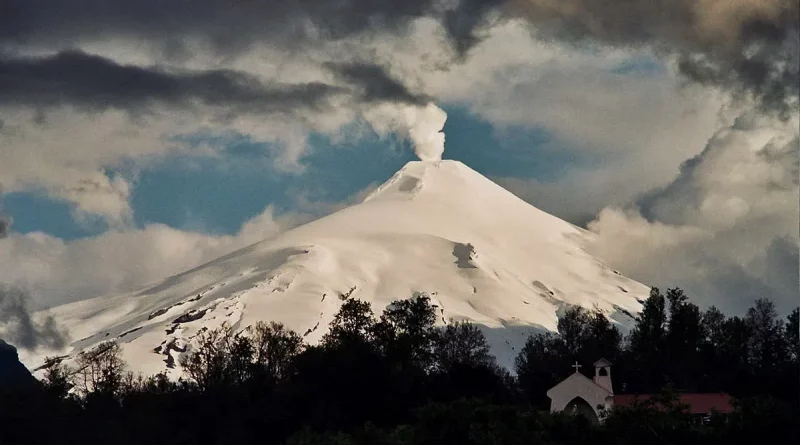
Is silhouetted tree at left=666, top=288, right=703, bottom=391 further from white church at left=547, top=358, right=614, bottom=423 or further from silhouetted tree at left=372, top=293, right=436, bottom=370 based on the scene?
silhouetted tree at left=372, top=293, right=436, bottom=370

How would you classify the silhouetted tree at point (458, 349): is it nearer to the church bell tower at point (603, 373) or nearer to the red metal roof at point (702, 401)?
the church bell tower at point (603, 373)

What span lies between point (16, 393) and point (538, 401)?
27073mm

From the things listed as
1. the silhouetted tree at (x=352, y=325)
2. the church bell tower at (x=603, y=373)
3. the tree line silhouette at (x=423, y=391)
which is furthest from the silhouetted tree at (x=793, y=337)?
the silhouetted tree at (x=352, y=325)

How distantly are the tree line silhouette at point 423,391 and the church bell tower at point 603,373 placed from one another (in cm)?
319

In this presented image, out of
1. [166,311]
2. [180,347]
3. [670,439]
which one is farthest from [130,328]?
[670,439]

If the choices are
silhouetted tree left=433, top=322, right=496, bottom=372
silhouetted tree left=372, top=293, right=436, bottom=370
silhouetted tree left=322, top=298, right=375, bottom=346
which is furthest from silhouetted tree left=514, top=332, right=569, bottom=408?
silhouetted tree left=322, top=298, right=375, bottom=346

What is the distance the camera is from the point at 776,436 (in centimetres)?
4319

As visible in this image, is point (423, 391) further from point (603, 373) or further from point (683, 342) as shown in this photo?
point (683, 342)

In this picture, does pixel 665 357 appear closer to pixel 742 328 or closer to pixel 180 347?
pixel 742 328

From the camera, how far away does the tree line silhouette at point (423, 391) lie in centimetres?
4550

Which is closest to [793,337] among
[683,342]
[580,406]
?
[683,342]

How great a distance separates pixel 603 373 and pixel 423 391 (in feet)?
34.9

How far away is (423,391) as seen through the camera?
6425cm

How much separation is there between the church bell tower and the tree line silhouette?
3.19 m
